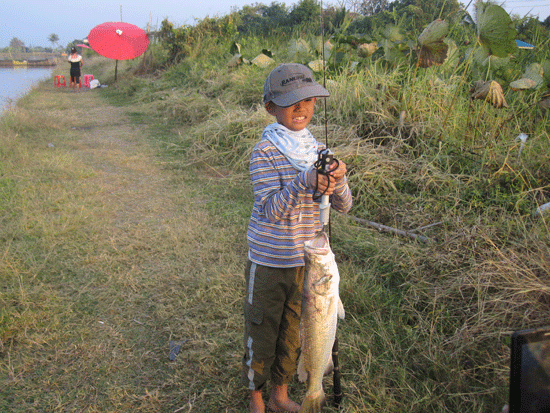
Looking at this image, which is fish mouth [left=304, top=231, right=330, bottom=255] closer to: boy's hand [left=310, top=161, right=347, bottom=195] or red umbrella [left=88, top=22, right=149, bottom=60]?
boy's hand [left=310, top=161, right=347, bottom=195]

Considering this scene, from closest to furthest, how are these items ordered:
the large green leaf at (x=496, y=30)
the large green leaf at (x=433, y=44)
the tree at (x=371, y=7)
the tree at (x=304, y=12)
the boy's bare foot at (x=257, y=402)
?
the boy's bare foot at (x=257, y=402) → the large green leaf at (x=496, y=30) → the large green leaf at (x=433, y=44) → the tree at (x=371, y=7) → the tree at (x=304, y=12)

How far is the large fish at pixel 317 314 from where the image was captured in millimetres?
1588

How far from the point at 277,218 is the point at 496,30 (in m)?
3.58

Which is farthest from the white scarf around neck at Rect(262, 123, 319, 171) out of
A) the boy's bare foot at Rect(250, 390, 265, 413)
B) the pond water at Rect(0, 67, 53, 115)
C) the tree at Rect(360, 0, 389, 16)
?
the pond water at Rect(0, 67, 53, 115)

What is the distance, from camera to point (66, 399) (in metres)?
2.24

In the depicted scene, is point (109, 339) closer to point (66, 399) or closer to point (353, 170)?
point (66, 399)

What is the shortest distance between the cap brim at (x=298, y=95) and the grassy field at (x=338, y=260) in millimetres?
1394

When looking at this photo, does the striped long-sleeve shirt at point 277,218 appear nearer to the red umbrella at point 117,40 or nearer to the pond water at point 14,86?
the pond water at point 14,86

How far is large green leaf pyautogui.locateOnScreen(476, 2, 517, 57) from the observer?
383 cm

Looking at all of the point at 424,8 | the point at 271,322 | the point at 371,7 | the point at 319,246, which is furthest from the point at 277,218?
the point at 424,8

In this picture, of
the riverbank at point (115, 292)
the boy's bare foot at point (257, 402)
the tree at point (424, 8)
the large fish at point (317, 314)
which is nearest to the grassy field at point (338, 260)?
the riverbank at point (115, 292)

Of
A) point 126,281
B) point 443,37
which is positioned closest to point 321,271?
point 126,281

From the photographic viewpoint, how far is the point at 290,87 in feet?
6.00

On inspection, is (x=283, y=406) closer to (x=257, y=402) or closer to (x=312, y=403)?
(x=257, y=402)
